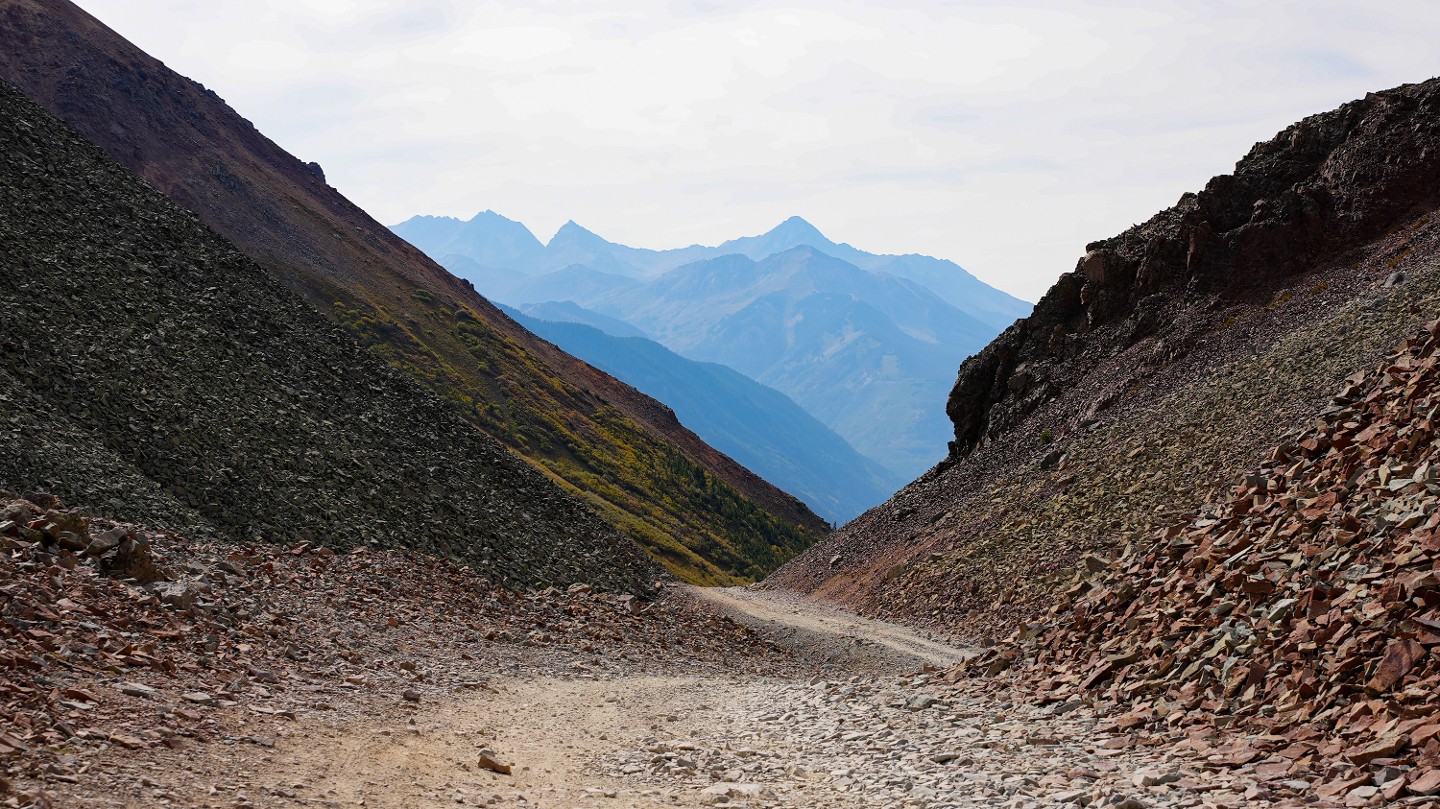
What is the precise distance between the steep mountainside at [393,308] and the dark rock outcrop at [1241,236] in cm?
5029

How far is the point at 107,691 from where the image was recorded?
14.3m

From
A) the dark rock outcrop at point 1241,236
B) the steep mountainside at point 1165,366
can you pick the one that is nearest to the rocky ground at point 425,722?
the steep mountainside at point 1165,366

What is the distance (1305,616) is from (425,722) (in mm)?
13746

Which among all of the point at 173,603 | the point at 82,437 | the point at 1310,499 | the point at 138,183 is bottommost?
the point at 1310,499

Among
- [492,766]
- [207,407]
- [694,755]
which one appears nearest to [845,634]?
[207,407]

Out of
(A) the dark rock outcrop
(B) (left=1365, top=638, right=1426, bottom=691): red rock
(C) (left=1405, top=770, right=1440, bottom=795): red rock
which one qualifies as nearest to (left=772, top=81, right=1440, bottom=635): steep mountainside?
(A) the dark rock outcrop

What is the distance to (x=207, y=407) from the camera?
116 ft

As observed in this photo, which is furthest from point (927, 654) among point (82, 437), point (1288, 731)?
point (82, 437)

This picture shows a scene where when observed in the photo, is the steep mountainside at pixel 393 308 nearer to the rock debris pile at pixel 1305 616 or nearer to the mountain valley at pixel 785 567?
the mountain valley at pixel 785 567

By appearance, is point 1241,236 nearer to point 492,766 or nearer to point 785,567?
point 785,567

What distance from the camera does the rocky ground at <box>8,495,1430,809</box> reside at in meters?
12.3

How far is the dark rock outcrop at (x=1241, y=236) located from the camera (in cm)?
5616

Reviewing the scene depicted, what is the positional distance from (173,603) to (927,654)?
25305 millimetres

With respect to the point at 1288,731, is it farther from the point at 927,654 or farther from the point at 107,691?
the point at 927,654
